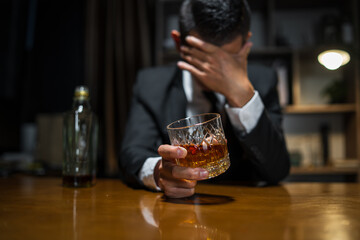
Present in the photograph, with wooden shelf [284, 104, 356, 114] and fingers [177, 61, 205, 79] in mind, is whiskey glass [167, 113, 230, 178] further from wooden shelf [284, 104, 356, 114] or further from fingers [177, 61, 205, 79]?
wooden shelf [284, 104, 356, 114]

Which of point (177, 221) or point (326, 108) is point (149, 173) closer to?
point (177, 221)

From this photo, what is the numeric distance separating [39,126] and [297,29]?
240cm

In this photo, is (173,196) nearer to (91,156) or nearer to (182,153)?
(182,153)

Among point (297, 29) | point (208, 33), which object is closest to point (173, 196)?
point (208, 33)

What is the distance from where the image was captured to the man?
976mm

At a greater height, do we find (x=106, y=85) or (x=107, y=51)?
(x=107, y=51)

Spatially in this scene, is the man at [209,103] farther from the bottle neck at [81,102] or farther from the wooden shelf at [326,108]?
the wooden shelf at [326,108]

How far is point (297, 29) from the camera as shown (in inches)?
111

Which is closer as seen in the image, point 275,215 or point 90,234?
point 90,234

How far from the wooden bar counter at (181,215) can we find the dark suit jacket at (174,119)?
0.79 ft

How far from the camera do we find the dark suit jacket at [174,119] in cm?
107

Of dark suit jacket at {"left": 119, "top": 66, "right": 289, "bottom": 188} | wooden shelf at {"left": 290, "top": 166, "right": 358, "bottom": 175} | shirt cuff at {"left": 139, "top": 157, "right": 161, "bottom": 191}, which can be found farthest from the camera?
wooden shelf at {"left": 290, "top": 166, "right": 358, "bottom": 175}

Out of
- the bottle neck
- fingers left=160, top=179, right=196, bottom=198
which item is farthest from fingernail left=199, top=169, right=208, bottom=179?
the bottle neck

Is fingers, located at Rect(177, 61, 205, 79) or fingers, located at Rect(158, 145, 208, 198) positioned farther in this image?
fingers, located at Rect(177, 61, 205, 79)
